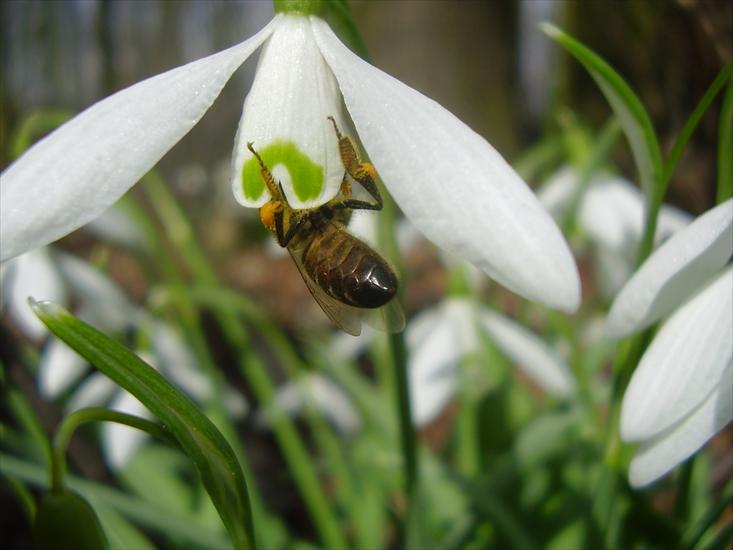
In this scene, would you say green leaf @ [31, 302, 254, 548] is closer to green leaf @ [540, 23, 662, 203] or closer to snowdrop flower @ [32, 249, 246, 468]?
green leaf @ [540, 23, 662, 203]

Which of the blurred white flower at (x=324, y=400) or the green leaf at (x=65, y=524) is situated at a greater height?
the green leaf at (x=65, y=524)

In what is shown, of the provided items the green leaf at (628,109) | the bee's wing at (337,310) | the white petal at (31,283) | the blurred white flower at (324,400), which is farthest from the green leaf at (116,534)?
the blurred white flower at (324,400)

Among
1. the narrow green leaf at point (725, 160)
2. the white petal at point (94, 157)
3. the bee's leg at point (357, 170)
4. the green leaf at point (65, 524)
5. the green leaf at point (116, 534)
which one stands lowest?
the green leaf at point (116, 534)

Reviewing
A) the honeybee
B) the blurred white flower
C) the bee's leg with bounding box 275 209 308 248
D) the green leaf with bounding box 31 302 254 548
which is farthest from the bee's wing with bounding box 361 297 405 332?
the blurred white flower

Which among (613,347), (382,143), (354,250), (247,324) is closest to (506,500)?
(613,347)

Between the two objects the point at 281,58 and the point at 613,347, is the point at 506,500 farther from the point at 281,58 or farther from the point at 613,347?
the point at 281,58

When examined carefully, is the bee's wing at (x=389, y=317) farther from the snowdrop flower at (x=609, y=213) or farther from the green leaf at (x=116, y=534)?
the snowdrop flower at (x=609, y=213)
